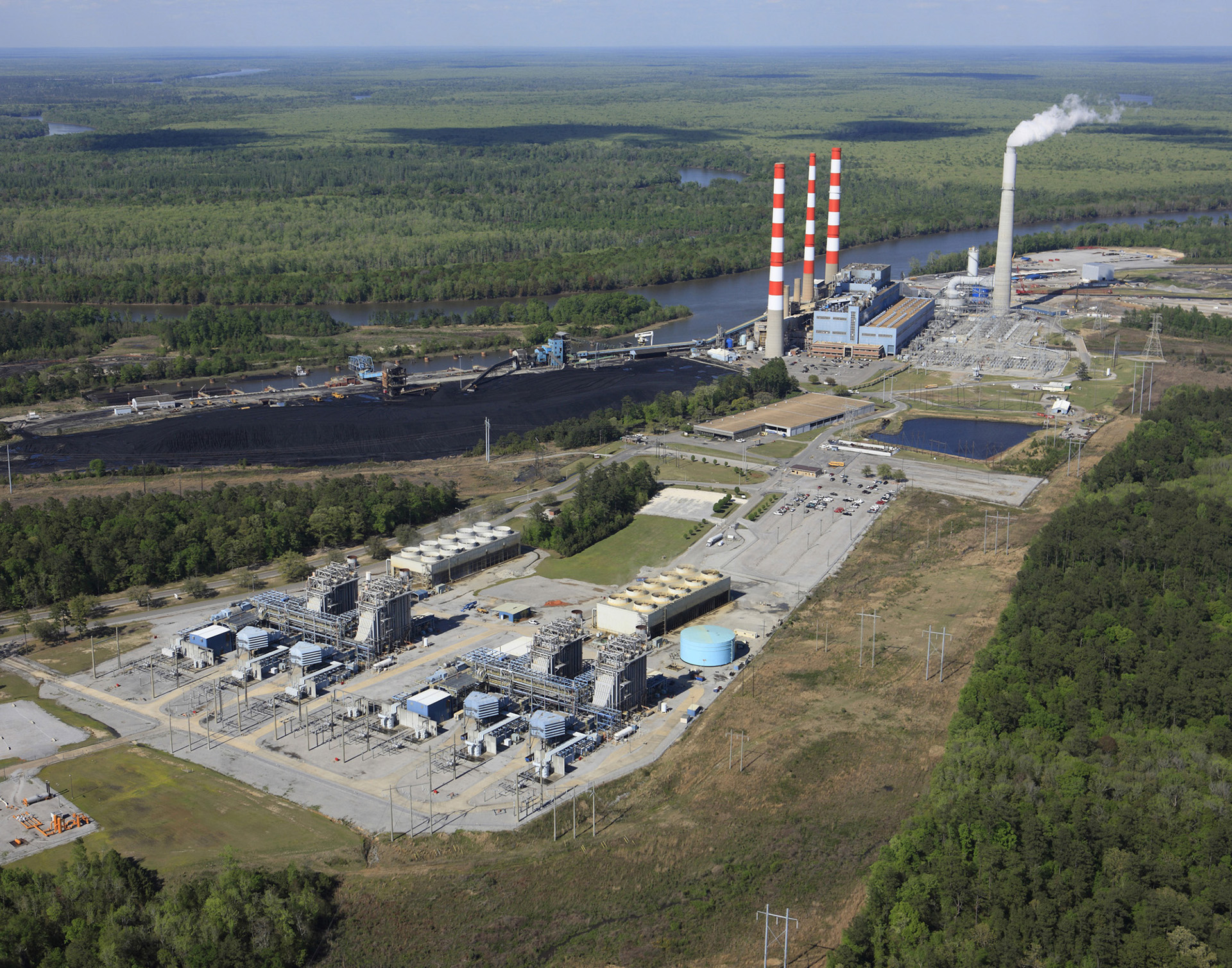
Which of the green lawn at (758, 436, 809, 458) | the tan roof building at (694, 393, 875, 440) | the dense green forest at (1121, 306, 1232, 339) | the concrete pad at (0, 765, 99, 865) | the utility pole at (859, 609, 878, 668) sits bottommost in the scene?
the concrete pad at (0, 765, 99, 865)

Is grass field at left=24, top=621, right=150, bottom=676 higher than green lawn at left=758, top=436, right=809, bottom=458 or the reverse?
the reverse

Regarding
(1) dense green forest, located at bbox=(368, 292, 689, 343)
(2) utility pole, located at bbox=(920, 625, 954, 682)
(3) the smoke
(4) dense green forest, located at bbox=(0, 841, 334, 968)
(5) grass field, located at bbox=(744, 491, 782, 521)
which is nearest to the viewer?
(4) dense green forest, located at bbox=(0, 841, 334, 968)

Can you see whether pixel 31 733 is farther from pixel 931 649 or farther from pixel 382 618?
pixel 931 649

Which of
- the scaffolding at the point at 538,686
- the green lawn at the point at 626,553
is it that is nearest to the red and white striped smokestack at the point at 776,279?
the green lawn at the point at 626,553

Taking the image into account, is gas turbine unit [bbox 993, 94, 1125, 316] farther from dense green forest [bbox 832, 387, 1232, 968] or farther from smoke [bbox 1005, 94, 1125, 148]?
dense green forest [bbox 832, 387, 1232, 968]

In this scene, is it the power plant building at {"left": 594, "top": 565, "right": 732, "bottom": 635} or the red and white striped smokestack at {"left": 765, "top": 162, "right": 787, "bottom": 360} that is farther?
the red and white striped smokestack at {"left": 765, "top": 162, "right": 787, "bottom": 360}

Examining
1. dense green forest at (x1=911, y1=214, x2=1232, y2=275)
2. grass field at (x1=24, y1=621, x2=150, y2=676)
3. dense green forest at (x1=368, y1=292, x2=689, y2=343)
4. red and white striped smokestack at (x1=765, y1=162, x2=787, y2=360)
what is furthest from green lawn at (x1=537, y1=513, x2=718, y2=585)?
dense green forest at (x1=911, y1=214, x2=1232, y2=275)

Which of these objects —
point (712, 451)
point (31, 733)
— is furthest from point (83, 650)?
point (712, 451)
